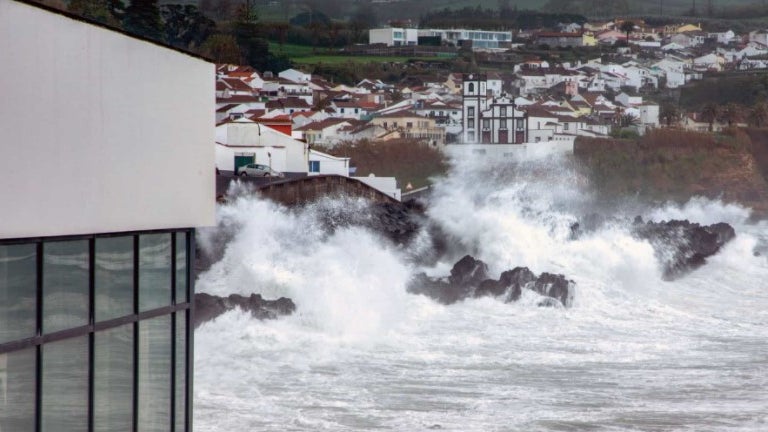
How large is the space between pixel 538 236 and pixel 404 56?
56.1 meters

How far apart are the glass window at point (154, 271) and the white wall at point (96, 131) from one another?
10 centimetres

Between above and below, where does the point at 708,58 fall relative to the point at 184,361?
above

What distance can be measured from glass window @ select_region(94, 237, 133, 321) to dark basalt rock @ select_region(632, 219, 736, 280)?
3103 centimetres

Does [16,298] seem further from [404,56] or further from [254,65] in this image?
[404,56]

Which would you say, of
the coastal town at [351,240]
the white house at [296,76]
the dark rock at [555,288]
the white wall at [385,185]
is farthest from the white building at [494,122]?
the dark rock at [555,288]

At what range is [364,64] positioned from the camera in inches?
3556

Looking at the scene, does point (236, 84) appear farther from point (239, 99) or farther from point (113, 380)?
point (113, 380)

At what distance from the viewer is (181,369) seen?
7922 mm

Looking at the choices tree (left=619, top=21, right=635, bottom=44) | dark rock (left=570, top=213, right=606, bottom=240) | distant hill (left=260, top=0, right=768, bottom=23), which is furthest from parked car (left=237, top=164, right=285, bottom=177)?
tree (left=619, top=21, right=635, bottom=44)

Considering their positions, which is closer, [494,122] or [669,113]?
[494,122]

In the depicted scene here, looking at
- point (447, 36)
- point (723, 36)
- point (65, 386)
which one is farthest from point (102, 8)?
point (723, 36)

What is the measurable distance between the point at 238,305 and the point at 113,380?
1666 centimetres

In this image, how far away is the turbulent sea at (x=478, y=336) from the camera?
1592 cm

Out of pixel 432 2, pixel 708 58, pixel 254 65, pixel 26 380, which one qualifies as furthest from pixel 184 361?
pixel 432 2
